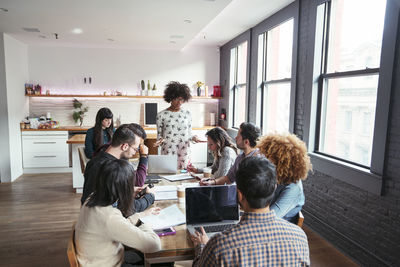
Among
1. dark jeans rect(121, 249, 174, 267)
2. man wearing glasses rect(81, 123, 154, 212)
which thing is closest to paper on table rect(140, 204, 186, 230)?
man wearing glasses rect(81, 123, 154, 212)

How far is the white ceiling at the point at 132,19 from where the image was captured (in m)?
3.51

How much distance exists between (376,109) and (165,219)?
6.54 ft

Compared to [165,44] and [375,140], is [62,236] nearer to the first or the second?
[375,140]

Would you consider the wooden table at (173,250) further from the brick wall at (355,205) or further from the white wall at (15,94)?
the white wall at (15,94)

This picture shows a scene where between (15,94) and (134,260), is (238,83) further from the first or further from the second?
(134,260)

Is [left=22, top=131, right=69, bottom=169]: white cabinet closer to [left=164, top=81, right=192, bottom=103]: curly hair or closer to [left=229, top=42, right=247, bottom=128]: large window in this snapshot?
[left=164, top=81, right=192, bottom=103]: curly hair

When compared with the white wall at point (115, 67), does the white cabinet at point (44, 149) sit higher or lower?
lower

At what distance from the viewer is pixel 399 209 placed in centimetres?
235

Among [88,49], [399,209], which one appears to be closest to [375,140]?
[399,209]

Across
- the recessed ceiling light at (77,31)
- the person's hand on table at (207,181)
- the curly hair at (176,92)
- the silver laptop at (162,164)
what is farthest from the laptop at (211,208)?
the recessed ceiling light at (77,31)

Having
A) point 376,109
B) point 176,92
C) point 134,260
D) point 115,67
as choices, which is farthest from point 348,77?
point 115,67

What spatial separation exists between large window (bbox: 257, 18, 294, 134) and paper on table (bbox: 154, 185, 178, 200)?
2.29 m

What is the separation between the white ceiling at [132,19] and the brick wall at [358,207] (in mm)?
1097

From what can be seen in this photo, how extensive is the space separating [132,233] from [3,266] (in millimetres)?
2098
